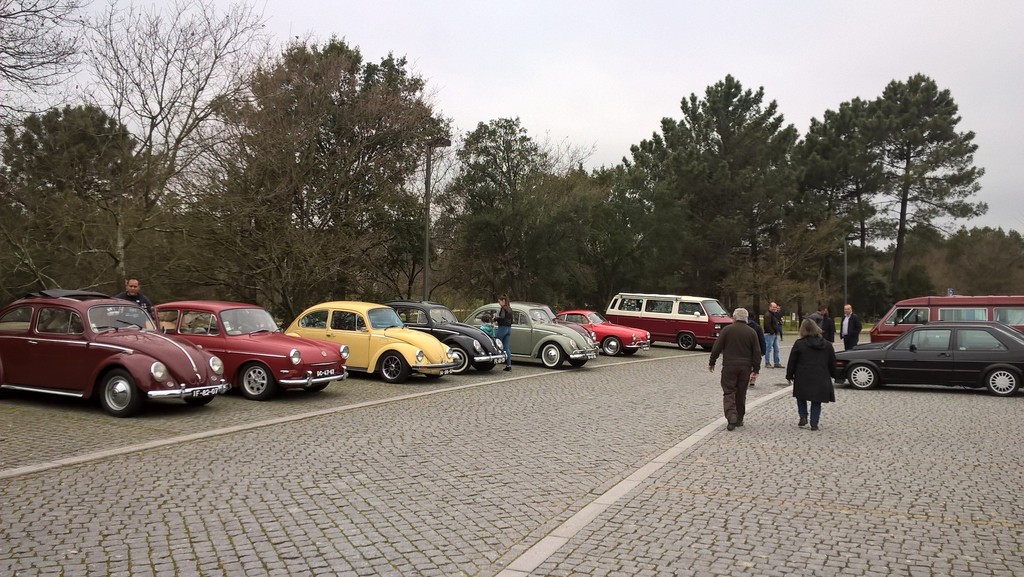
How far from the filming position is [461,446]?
8727mm

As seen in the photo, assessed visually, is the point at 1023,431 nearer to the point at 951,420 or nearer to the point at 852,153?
the point at 951,420

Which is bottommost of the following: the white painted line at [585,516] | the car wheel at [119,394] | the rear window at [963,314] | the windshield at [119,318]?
the white painted line at [585,516]

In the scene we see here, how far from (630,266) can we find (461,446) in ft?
120

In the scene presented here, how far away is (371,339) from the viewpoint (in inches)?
619

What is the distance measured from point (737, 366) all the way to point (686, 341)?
61.7 feet

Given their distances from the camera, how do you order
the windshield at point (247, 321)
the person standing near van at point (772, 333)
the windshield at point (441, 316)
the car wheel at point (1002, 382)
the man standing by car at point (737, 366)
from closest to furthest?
the man standing by car at point (737, 366) < the windshield at point (247, 321) < the car wheel at point (1002, 382) < the windshield at point (441, 316) < the person standing near van at point (772, 333)

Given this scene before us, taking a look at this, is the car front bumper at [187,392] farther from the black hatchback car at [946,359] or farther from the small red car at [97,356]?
the black hatchback car at [946,359]

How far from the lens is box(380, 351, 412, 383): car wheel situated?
15.4 m

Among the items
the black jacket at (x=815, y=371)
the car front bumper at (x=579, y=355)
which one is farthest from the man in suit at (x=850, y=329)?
the black jacket at (x=815, y=371)

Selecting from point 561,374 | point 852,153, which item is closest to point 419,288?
point 561,374

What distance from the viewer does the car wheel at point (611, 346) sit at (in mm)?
24953

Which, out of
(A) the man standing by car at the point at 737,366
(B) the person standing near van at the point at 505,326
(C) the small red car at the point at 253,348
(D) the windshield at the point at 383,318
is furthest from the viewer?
(B) the person standing near van at the point at 505,326

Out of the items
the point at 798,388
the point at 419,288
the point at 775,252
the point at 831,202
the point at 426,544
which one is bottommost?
the point at 426,544

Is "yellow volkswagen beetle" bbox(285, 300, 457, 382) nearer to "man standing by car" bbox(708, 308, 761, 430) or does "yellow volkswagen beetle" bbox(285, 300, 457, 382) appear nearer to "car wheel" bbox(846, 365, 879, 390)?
"man standing by car" bbox(708, 308, 761, 430)
